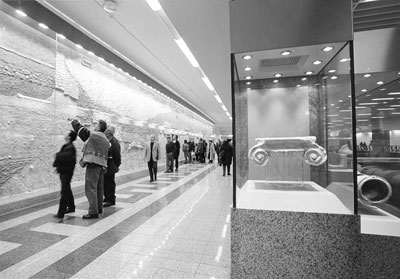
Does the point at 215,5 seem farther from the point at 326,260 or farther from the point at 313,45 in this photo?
the point at 326,260

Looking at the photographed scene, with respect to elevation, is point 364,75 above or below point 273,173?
above

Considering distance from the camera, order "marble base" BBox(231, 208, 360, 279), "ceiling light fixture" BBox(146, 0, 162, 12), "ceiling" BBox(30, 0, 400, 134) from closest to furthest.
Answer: "marble base" BBox(231, 208, 360, 279) → "ceiling" BBox(30, 0, 400, 134) → "ceiling light fixture" BBox(146, 0, 162, 12)

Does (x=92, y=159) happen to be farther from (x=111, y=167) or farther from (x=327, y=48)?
(x=327, y=48)

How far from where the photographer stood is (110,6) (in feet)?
14.2

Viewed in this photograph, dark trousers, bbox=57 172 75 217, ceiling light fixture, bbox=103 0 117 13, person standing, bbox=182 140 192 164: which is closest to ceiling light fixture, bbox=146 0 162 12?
ceiling light fixture, bbox=103 0 117 13

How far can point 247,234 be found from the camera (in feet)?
6.25

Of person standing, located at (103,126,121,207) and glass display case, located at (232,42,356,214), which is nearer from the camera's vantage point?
glass display case, located at (232,42,356,214)

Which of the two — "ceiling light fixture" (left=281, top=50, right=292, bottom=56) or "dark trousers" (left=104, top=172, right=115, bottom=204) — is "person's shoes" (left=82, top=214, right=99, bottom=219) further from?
"ceiling light fixture" (left=281, top=50, right=292, bottom=56)

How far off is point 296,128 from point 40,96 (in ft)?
16.9

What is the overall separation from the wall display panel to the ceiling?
29.7 inches

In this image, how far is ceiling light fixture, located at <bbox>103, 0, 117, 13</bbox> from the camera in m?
4.26

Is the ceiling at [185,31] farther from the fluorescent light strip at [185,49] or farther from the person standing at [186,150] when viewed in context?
the person standing at [186,150]

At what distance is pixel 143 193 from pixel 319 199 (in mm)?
4819

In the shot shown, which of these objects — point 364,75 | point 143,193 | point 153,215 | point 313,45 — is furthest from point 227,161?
point 313,45
